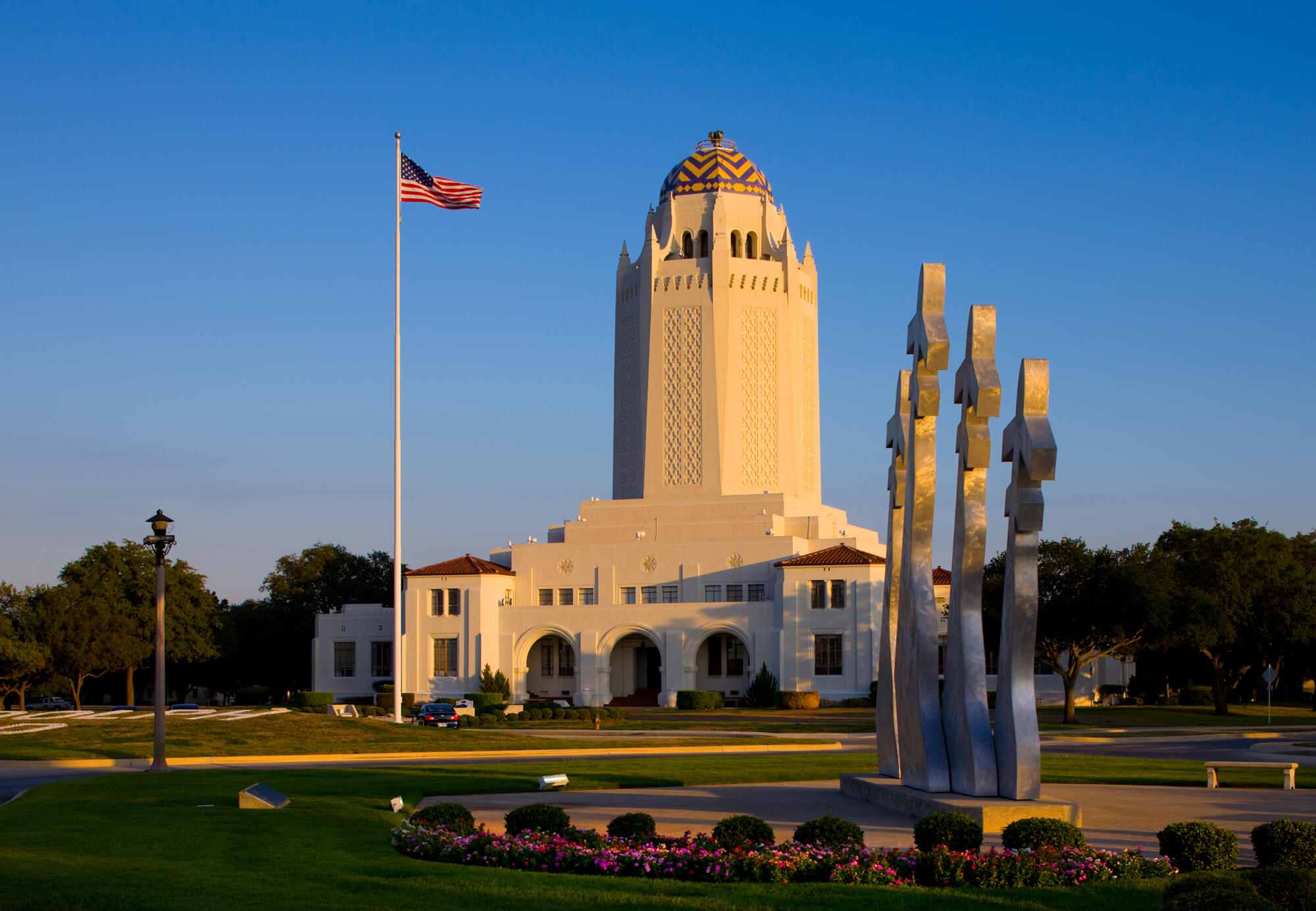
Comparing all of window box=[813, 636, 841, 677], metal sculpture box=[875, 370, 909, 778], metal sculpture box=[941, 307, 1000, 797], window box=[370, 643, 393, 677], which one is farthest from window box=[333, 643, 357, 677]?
metal sculpture box=[941, 307, 1000, 797]

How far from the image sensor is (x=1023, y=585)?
649 inches

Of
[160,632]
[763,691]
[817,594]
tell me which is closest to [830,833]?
[160,632]

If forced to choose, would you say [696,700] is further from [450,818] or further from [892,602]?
[450,818]

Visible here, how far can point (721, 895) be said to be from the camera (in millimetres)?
11516

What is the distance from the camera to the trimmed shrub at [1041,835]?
13002mm

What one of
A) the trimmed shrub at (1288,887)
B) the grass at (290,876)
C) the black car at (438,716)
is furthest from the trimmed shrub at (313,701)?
the trimmed shrub at (1288,887)

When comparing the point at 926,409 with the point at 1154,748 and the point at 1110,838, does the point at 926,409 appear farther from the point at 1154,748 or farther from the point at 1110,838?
the point at 1154,748

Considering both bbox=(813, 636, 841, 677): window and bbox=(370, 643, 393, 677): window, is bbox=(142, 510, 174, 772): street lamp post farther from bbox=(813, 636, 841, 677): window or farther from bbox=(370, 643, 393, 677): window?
bbox=(370, 643, 393, 677): window

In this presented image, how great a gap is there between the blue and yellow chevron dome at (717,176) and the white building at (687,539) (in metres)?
0.11

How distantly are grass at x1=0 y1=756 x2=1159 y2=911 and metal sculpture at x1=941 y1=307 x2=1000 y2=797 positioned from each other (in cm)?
525

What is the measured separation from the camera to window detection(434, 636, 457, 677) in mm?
68062

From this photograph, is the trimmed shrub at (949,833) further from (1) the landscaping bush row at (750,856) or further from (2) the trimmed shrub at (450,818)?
(2) the trimmed shrub at (450,818)

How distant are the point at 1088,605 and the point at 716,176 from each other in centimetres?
3448

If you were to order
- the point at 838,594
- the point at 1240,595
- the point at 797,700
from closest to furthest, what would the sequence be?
1. the point at 1240,595
2. the point at 797,700
3. the point at 838,594
